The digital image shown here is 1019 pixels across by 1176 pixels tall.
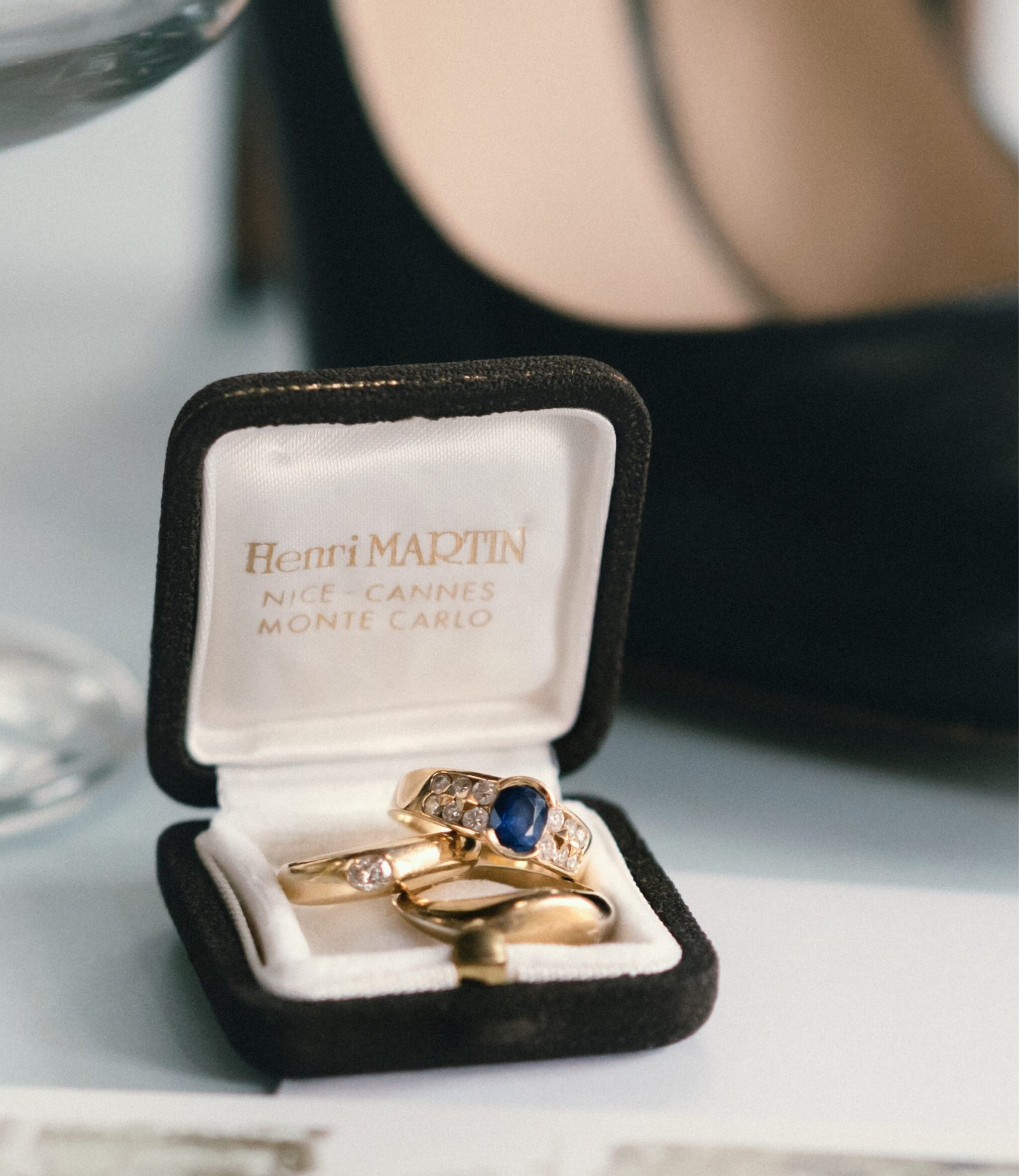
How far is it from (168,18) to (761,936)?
49 cm

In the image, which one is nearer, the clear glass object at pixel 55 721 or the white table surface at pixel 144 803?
the white table surface at pixel 144 803

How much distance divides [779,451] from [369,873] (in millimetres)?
310

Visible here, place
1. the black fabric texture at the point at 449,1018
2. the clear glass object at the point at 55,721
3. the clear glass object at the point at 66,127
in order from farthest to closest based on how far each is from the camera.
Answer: the clear glass object at the point at 55,721, the clear glass object at the point at 66,127, the black fabric texture at the point at 449,1018

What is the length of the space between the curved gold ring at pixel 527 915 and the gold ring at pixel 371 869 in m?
0.01

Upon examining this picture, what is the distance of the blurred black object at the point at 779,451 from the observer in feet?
2.40

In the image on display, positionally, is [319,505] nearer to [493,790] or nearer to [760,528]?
[493,790]

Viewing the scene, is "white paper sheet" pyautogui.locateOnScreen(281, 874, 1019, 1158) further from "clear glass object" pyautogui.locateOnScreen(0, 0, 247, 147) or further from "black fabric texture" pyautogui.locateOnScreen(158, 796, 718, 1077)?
"clear glass object" pyautogui.locateOnScreen(0, 0, 247, 147)

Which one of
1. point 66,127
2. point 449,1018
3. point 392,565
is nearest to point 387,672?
point 392,565

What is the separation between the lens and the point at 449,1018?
55 cm

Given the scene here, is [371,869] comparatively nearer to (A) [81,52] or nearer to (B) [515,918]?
(B) [515,918]

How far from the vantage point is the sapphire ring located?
613 millimetres

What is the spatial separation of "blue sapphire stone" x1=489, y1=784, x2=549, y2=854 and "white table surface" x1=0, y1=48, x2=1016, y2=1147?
3.9 inches

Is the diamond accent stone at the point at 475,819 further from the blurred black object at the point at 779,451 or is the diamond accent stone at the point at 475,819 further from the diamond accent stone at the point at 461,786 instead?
the blurred black object at the point at 779,451

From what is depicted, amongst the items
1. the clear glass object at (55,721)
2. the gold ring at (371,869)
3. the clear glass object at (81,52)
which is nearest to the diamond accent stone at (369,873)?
the gold ring at (371,869)
